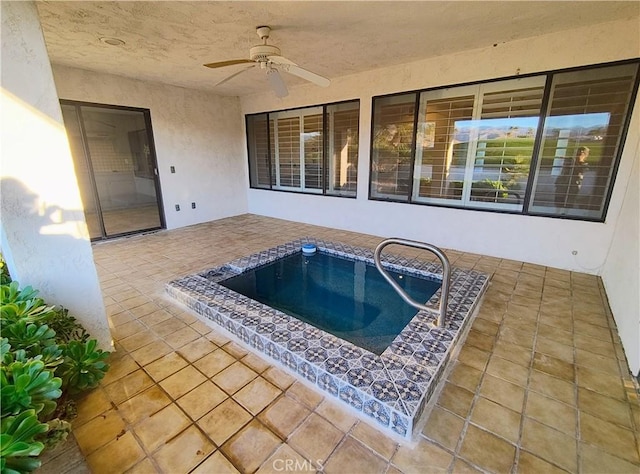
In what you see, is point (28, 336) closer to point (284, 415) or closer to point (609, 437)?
point (284, 415)

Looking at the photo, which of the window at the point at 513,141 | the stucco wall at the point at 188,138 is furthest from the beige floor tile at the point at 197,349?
the stucco wall at the point at 188,138

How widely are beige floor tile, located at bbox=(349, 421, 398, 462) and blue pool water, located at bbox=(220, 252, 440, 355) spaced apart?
30.2 inches

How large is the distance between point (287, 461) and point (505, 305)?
240cm

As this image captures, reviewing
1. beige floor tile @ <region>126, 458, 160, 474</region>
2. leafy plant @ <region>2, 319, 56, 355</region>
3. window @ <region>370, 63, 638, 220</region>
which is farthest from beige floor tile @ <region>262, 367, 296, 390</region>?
window @ <region>370, 63, 638, 220</region>

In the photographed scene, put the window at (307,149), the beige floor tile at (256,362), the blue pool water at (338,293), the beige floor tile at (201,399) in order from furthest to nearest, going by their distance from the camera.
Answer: the window at (307,149) → the blue pool water at (338,293) → the beige floor tile at (256,362) → the beige floor tile at (201,399)

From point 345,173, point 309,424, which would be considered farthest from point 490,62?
point 309,424

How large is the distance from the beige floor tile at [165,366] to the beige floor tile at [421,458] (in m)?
1.47

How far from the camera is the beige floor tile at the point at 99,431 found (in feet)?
4.83

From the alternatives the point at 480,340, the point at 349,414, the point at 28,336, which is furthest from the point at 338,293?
the point at 28,336

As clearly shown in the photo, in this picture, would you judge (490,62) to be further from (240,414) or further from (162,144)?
(162,144)

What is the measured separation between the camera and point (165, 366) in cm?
202

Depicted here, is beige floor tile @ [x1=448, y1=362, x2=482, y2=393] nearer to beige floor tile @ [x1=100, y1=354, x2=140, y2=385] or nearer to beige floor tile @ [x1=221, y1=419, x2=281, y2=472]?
beige floor tile @ [x1=221, y1=419, x2=281, y2=472]

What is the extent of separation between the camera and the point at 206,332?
7.84 feet

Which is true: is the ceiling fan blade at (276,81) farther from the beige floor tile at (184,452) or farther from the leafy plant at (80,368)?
the beige floor tile at (184,452)
